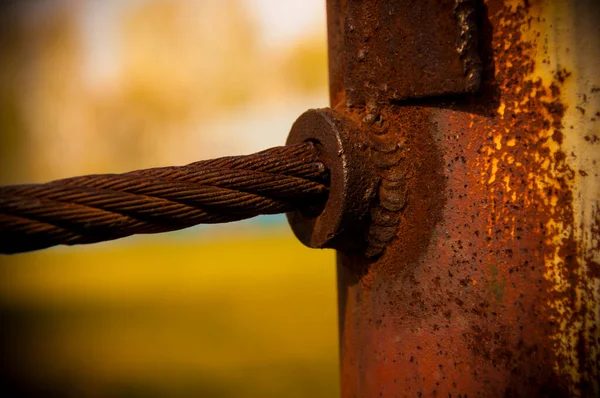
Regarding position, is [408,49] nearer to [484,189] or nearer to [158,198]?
[484,189]

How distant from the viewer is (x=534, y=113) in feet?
1.36

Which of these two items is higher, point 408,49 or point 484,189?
point 408,49

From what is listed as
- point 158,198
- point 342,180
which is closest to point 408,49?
point 342,180

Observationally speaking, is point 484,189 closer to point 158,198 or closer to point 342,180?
point 342,180

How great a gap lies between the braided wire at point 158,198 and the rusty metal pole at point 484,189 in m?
0.08

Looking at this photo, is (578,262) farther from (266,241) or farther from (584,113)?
(266,241)

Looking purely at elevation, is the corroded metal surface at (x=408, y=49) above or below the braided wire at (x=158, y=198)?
above

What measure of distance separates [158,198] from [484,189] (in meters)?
0.28

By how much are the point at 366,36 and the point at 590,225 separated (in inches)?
9.9

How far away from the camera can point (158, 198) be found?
43cm

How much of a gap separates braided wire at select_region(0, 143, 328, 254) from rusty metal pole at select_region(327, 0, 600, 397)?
3.2 inches

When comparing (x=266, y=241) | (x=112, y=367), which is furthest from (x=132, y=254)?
(x=112, y=367)

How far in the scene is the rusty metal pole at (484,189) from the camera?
0.40 metres

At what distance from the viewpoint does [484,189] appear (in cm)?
43
